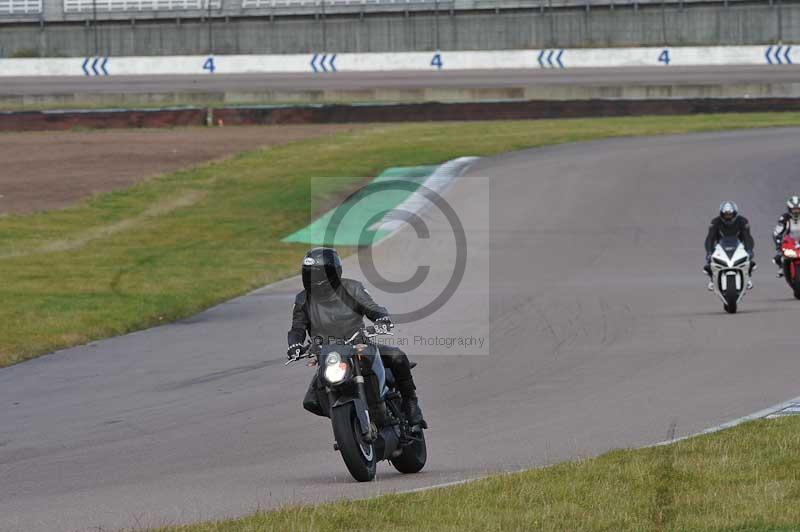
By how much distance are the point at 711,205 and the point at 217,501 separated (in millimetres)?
24586

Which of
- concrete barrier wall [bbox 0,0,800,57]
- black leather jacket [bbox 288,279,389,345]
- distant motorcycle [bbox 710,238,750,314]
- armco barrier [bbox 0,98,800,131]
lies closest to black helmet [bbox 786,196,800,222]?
distant motorcycle [bbox 710,238,750,314]

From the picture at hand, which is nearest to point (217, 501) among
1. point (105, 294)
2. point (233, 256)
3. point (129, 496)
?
point (129, 496)

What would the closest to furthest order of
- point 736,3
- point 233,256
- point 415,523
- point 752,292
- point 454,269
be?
point 415,523 < point 752,292 < point 454,269 < point 233,256 < point 736,3

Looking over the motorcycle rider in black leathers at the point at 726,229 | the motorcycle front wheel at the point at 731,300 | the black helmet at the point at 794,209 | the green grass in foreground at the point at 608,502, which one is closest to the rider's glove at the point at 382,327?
the green grass in foreground at the point at 608,502

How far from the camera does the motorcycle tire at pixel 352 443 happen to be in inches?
352

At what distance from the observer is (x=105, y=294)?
22297mm

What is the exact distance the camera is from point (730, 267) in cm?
1895

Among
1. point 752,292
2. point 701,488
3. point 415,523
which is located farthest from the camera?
point 752,292

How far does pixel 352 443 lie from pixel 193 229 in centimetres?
2281

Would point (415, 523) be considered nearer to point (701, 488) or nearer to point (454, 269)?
point (701, 488)

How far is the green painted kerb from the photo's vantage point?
93.8 feet

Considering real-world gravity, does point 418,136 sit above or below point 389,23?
below

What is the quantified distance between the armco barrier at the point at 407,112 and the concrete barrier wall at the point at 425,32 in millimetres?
13033

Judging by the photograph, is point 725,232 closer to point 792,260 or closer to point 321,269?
point 792,260
